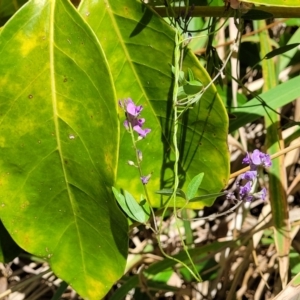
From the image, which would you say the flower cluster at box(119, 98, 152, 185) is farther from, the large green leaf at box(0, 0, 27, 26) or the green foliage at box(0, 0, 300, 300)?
the large green leaf at box(0, 0, 27, 26)

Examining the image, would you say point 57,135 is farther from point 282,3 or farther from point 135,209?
point 282,3

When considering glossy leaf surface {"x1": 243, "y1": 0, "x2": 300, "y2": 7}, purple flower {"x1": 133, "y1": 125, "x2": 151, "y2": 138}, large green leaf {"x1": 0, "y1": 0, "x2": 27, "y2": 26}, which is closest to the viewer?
glossy leaf surface {"x1": 243, "y1": 0, "x2": 300, "y2": 7}

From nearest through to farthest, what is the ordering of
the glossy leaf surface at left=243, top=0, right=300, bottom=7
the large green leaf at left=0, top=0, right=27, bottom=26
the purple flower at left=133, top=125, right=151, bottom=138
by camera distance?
the glossy leaf surface at left=243, top=0, right=300, bottom=7 < the purple flower at left=133, top=125, right=151, bottom=138 < the large green leaf at left=0, top=0, right=27, bottom=26

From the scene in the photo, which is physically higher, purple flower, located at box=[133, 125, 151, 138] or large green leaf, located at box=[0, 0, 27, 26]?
large green leaf, located at box=[0, 0, 27, 26]

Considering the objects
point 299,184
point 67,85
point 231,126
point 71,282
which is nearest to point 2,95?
point 67,85

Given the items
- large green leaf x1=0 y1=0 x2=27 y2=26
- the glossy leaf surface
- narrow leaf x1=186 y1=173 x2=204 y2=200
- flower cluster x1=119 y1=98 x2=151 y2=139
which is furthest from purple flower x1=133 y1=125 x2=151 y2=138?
large green leaf x1=0 y1=0 x2=27 y2=26

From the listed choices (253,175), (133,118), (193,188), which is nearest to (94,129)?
(133,118)
